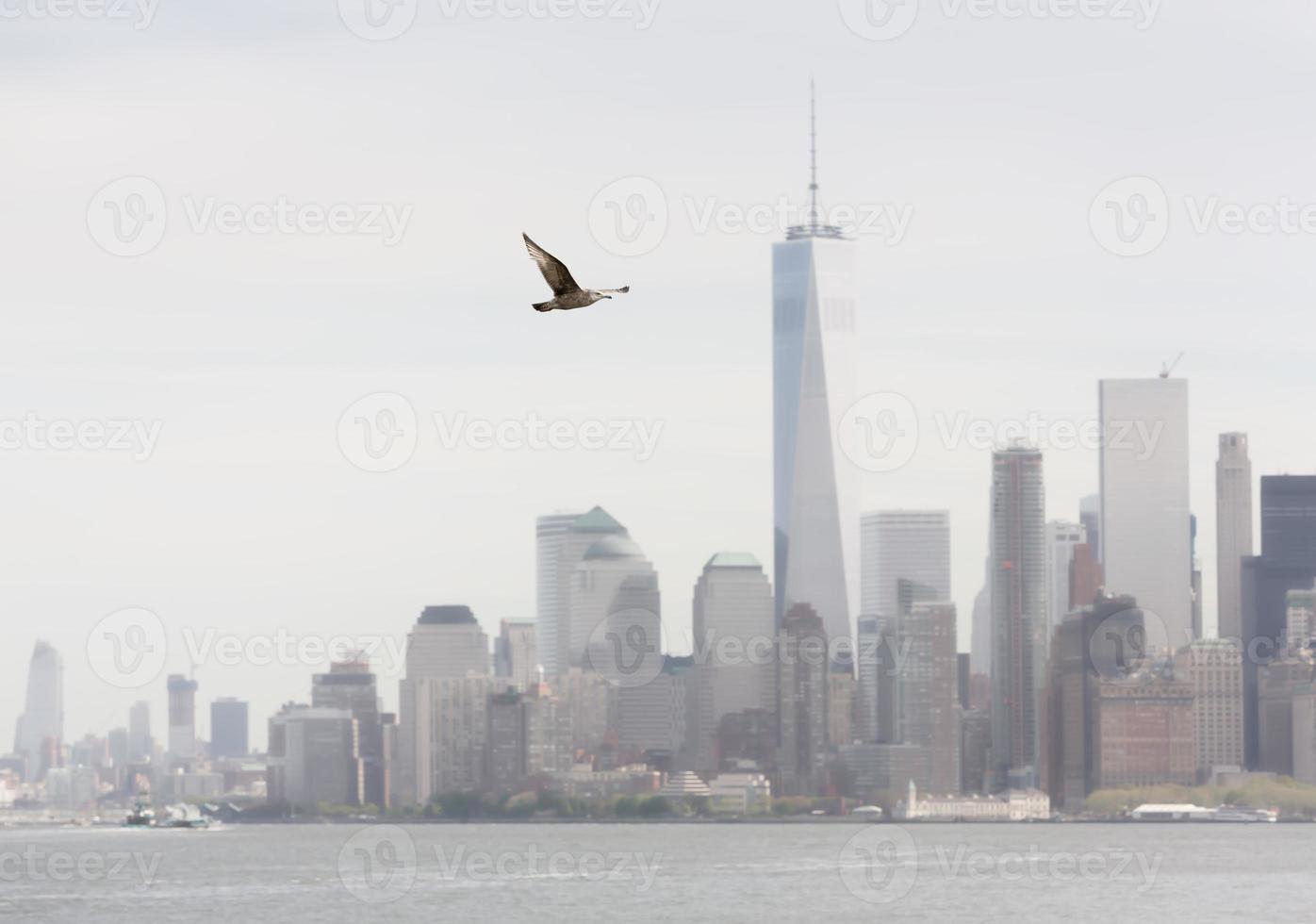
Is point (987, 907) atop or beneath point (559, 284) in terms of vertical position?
beneath

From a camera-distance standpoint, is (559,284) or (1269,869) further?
(1269,869)

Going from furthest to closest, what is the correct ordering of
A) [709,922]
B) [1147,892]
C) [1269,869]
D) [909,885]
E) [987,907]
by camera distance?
[1269,869] < [909,885] < [1147,892] < [987,907] < [709,922]

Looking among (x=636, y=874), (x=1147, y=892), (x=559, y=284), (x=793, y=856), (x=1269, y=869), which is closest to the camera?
(x=559, y=284)

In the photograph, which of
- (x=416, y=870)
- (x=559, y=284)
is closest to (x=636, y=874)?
(x=416, y=870)

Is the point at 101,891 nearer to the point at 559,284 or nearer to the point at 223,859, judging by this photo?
the point at 223,859
